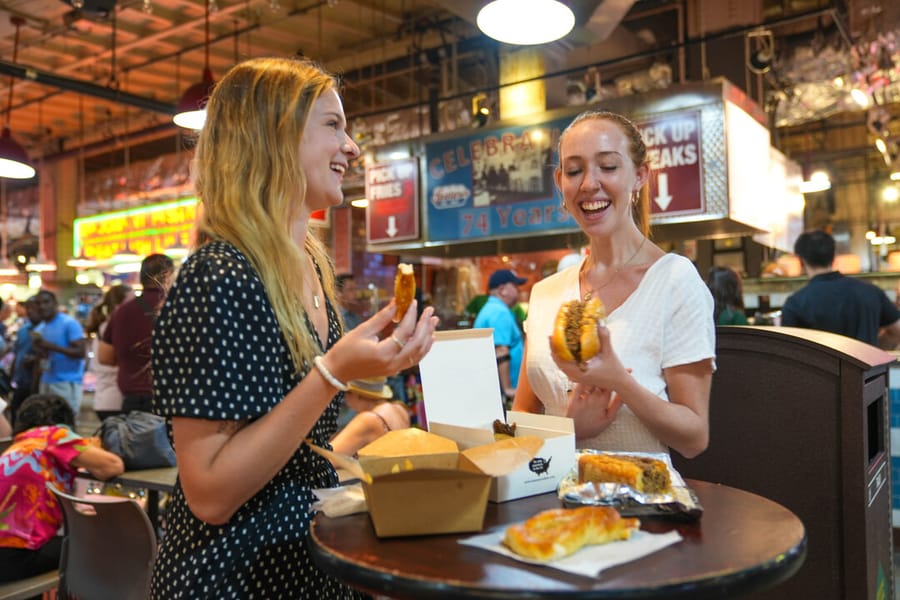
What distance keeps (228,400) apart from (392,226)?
6.82 metres

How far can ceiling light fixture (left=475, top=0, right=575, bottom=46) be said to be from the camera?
149 inches

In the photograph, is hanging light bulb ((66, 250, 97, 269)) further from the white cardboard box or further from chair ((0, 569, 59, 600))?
the white cardboard box

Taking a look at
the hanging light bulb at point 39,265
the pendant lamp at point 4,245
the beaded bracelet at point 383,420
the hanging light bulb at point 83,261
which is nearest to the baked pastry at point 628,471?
the beaded bracelet at point 383,420

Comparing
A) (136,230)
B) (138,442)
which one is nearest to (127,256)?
(136,230)

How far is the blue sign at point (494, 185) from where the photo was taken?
6.94 m

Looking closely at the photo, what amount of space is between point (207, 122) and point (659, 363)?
1.20 m

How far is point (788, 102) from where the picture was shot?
834 cm

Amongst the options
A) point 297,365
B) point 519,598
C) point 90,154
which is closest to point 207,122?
point 297,365

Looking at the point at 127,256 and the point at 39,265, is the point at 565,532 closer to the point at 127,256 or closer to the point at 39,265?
the point at 127,256

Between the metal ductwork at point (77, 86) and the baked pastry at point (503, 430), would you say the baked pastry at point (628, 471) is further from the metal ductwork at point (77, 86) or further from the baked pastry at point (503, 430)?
the metal ductwork at point (77, 86)

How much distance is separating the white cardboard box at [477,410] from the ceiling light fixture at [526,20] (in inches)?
99.2

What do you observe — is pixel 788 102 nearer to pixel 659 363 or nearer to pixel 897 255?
pixel 897 255

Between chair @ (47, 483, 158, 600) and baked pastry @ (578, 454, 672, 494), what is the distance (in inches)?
72.3

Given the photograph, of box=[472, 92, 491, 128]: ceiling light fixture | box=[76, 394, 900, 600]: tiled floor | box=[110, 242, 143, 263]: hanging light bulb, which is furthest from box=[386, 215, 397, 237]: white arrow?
box=[76, 394, 900, 600]: tiled floor
